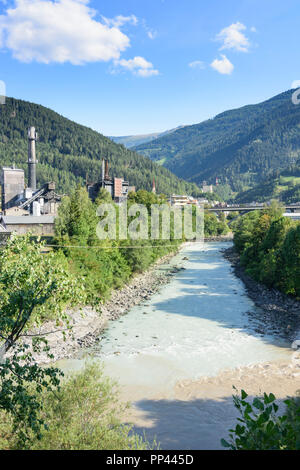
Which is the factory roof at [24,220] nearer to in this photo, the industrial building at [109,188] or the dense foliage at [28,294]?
the industrial building at [109,188]

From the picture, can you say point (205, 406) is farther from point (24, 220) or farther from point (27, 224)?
point (24, 220)

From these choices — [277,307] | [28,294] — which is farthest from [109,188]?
[28,294]

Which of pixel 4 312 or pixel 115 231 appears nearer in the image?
pixel 4 312

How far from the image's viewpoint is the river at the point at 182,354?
1504cm

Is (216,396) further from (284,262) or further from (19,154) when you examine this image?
(19,154)

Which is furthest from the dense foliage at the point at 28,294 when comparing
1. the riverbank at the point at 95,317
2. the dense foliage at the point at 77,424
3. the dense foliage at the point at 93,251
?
the dense foliage at the point at 93,251

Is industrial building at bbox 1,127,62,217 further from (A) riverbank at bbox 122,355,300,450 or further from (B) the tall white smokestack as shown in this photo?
(A) riverbank at bbox 122,355,300,450

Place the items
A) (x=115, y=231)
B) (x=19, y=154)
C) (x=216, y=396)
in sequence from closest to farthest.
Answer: (x=216, y=396) < (x=115, y=231) < (x=19, y=154)

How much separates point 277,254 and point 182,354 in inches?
796

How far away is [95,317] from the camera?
96.8ft

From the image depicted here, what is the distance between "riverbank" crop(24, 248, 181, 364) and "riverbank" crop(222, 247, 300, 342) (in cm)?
1142

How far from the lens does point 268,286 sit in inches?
1550

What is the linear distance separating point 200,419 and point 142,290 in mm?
25287
